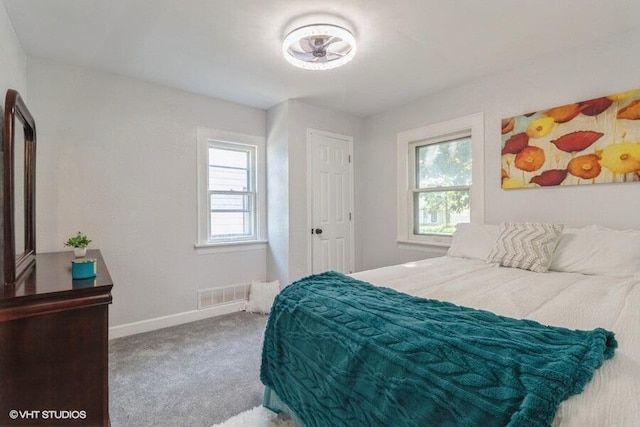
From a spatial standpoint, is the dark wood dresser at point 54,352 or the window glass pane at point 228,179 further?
the window glass pane at point 228,179

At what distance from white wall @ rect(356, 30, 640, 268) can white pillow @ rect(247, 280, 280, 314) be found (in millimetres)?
1368

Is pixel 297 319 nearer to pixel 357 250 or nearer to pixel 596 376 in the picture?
pixel 596 376

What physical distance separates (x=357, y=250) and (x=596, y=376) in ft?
10.9

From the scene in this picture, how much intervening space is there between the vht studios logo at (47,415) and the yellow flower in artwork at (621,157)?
136 inches

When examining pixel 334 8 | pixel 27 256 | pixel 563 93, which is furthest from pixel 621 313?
pixel 27 256

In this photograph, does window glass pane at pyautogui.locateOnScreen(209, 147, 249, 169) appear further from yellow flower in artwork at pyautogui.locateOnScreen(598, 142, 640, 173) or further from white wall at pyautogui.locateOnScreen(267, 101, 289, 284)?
yellow flower in artwork at pyautogui.locateOnScreen(598, 142, 640, 173)

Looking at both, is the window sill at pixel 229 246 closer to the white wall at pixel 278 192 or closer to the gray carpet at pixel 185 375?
the white wall at pixel 278 192

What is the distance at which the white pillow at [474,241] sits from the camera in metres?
2.52

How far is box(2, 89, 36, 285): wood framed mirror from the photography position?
1.36m

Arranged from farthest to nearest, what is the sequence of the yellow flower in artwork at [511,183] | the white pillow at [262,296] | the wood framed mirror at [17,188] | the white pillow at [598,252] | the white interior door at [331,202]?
the white interior door at [331,202] → the white pillow at [262,296] → the yellow flower in artwork at [511,183] → the white pillow at [598,252] → the wood framed mirror at [17,188]

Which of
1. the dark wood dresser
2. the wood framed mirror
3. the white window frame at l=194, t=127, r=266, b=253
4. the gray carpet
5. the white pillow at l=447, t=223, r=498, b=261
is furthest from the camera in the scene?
the white window frame at l=194, t=127, r=266, b=253

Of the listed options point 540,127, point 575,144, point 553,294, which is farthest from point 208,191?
point 575,144

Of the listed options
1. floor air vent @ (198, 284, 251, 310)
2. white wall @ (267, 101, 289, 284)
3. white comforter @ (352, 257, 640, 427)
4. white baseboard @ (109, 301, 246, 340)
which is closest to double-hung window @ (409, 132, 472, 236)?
white comforter @ (352, 257, 640, 427)

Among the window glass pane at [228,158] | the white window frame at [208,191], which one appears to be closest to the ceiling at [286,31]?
the white window frame at [208,191]
